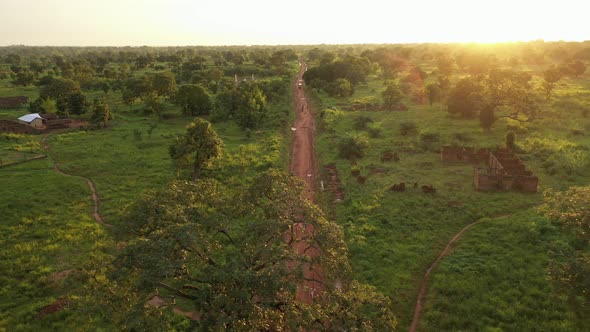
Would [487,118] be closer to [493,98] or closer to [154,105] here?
[493,98]

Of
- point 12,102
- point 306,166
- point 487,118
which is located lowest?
point 306,166

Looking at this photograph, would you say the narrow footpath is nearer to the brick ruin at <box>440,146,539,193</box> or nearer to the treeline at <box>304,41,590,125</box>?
the brick ruin at <box>440,146,539,193</box>

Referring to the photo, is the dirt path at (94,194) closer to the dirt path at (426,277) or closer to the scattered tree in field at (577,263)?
the dirt path at (426,277)

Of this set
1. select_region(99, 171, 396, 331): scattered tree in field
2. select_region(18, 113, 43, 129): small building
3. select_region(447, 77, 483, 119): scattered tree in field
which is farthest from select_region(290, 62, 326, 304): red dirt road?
select_region(18, 113, 43, 129): small building

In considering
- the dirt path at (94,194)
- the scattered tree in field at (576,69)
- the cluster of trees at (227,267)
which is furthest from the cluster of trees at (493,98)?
the dirt path at (94,194)

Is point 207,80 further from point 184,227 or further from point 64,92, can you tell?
point 184,227

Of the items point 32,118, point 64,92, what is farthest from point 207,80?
point 32,118

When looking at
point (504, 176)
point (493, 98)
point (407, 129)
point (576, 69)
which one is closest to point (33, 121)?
point (407, 129)
